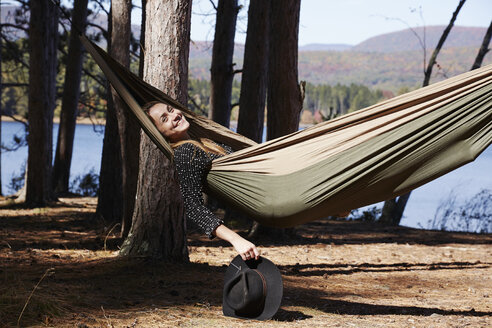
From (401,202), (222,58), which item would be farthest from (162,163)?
(401,202)

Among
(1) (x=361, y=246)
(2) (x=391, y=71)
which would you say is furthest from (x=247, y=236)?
(2) (x=391, y=71)

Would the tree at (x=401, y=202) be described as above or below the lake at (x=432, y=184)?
above

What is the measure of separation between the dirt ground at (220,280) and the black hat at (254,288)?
161 millimetres

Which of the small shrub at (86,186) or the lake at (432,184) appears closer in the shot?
the small shrub at (86,186)

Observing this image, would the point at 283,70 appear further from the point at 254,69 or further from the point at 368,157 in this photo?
the point at 368,157

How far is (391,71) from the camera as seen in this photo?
60219mm

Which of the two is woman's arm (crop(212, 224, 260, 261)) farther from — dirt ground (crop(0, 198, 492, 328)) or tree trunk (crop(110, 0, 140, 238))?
tree trunk (crop(110, 0, 140, 238))

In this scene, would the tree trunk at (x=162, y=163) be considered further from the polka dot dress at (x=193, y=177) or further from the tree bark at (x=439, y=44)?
the tree bark at (x=439, y=44)

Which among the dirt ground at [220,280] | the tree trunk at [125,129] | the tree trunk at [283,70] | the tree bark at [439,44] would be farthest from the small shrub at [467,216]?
the tree trunk at [125,129]

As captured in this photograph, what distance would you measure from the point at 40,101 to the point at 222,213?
8.12 ft

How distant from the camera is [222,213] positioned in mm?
6461

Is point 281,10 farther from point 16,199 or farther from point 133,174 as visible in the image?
point 16,199

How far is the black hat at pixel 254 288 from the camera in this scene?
7.91ft

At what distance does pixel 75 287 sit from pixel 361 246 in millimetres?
2944
